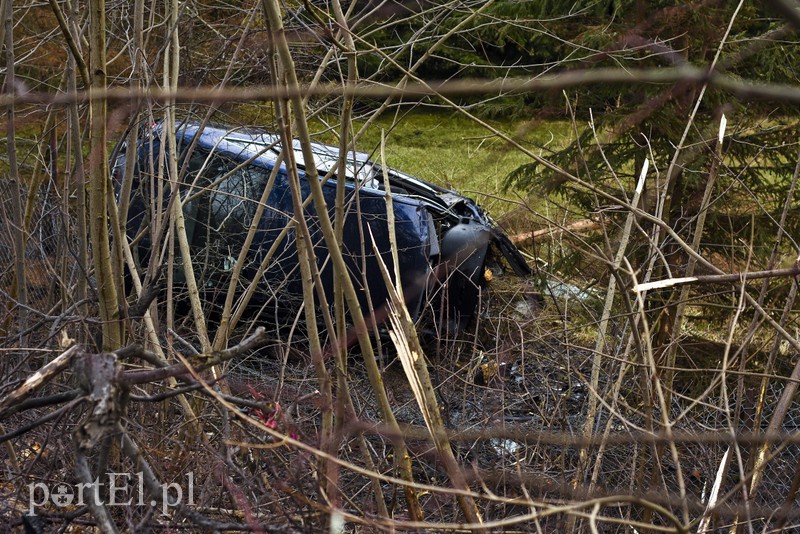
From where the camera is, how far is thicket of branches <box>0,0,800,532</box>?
1.70m

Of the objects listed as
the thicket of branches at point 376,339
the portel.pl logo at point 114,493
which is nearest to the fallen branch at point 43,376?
the thicket of branches at point 376,339

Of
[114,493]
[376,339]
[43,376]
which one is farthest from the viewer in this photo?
[376,339]

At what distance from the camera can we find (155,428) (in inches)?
120

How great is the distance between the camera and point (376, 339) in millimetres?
3195

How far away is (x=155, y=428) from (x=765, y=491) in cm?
267

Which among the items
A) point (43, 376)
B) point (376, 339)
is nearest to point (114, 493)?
point (43, 376)

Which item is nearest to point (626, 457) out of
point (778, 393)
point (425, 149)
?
point (778, 393)

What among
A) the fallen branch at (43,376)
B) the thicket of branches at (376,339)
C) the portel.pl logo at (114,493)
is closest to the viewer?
the fallen branch at (43,376)

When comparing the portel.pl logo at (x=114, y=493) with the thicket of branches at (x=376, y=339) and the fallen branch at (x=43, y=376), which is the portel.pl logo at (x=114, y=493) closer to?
the thicket of branches at (x=376, y=339)

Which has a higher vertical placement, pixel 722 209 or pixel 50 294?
pixel 50 294

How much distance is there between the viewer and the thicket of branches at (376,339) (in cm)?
170

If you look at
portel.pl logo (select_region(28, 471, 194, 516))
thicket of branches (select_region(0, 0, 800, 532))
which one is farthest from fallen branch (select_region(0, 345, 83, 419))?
portel.pl logo (select_region(28, 471, 194, 516))

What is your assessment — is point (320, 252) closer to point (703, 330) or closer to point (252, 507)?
point (703, 330)

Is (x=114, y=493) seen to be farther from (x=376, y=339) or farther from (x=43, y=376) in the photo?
(x=376, y=339)
